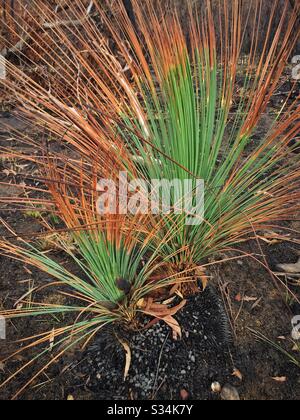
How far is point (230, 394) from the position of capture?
1.15 metres

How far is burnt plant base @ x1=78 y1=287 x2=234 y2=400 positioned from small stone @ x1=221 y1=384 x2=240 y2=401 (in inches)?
1.2

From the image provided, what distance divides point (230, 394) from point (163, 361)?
0.24 m

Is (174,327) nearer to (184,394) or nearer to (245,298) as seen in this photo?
(184,394)

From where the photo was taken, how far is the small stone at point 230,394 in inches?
45.3

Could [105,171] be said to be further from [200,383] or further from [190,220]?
[200,383]

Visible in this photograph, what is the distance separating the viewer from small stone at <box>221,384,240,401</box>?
3.77ft

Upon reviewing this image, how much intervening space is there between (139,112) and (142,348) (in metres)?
0.84

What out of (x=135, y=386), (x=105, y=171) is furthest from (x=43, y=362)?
(x=105, y=171)

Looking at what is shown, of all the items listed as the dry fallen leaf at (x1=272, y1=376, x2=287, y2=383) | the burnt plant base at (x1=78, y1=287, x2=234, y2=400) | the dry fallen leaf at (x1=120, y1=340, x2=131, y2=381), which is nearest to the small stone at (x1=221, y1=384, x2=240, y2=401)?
the burnt plant base at (x1=78, y1=287, x2=234, y2=400)

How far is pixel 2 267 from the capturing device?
5.30 feet

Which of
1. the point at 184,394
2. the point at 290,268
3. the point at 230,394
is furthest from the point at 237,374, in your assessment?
the point at 290,268

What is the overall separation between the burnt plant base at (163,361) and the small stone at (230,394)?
0.10 feet

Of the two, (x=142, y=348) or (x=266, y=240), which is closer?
(x=142, y=348)

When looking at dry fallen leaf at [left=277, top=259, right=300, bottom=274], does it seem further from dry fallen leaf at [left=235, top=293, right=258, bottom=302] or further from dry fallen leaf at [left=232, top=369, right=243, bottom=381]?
dry fallen leaf at [left=232, top=369, right=243, bottom=381]
